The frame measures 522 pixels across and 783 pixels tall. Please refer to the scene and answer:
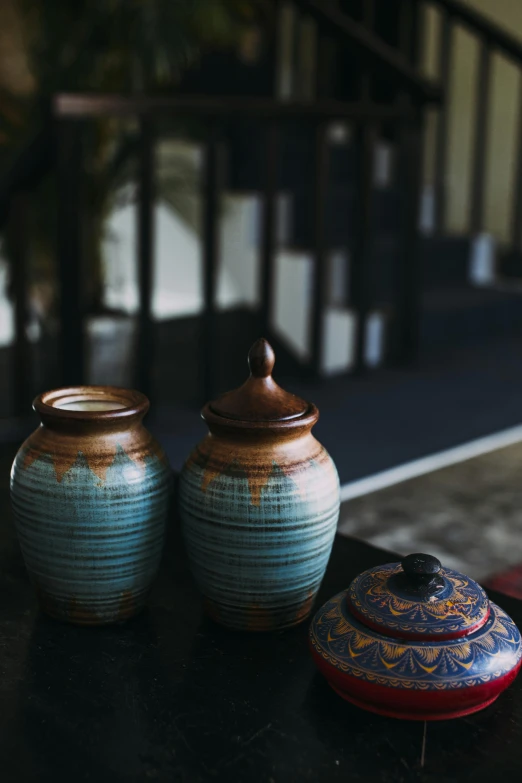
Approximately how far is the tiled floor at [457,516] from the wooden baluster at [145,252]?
555mm

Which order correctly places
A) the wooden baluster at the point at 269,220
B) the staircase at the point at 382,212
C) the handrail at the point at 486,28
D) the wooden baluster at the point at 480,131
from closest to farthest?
the wooden baluster at the point at 269,220
the staircase at the point at 382,212
the handrail at the point at 486,28
the wooden baluster at the point at 480,131

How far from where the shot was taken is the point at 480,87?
3.55 m

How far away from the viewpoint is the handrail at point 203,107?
78.5 inches

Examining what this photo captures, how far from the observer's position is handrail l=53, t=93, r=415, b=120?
1.99 metres

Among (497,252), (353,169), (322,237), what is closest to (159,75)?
(353,169)

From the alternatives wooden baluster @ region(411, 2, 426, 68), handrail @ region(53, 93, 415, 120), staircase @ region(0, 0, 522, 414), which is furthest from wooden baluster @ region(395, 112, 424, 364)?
wooden baluster @ region(411, 2, 426, 68)

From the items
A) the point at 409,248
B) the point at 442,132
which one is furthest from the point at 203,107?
the point at 442,132

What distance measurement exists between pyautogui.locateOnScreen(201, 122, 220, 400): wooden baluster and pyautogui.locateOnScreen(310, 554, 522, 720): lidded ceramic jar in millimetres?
1553

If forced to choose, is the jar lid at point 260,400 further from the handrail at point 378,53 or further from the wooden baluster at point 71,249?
the handrail at point 378,53

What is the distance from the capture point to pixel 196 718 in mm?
779

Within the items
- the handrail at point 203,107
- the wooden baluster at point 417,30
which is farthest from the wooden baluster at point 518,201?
the handrail at point 203,107

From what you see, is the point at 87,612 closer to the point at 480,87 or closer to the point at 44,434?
the point at 44,434

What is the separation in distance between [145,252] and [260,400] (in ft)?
4.49

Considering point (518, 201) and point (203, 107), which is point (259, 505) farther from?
point (518, 201)
